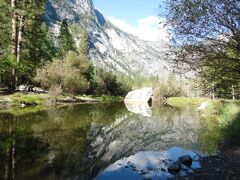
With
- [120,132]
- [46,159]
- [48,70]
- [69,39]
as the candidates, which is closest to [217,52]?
[46,159]

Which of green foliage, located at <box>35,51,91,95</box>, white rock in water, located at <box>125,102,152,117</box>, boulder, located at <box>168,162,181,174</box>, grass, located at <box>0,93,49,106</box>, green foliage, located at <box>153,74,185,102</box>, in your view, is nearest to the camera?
boulder, located at <box>168,162,181,174</box>

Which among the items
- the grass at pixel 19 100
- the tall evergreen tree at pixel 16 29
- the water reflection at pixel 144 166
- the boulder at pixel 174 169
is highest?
the tall evergreen tree at pixel 16 29

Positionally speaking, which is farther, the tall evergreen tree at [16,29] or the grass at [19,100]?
the tall evergreen tree at [16,29]

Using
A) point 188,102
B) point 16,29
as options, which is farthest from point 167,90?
point 16,29

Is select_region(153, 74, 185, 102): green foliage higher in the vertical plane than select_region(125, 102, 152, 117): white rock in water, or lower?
higher

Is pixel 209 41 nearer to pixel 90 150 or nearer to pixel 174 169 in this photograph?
pixel 174 169

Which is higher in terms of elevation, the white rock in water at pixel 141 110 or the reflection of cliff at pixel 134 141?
the white rock in water at pixel 141 110

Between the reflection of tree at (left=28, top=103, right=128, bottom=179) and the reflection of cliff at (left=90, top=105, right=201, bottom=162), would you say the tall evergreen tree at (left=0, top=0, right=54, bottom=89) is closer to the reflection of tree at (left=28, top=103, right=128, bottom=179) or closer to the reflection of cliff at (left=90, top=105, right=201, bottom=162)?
the reflection of tree at (left=28, top=103, right=128, bottom=179)

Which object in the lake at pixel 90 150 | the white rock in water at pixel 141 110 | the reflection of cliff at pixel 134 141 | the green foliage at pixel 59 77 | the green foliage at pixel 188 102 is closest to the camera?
the lake at pixel 90 150

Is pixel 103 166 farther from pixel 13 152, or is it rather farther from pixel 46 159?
pixel 13 152

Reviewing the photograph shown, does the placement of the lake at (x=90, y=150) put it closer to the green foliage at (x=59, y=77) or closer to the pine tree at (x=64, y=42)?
the green foliage at (x=59, y=77)

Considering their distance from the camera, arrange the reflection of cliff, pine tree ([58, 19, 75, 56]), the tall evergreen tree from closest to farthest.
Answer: the reflection of cliff
the tall evergreen tree
pine tree ([58, 19, 75, 56])

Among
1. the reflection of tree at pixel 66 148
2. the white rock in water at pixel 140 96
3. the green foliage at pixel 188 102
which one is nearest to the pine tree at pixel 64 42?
the white rock in water at pixel 140 96

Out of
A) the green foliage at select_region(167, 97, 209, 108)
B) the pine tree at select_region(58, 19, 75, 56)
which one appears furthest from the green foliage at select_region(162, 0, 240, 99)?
the pine tree at select_region(58, 19, 75, 56)
